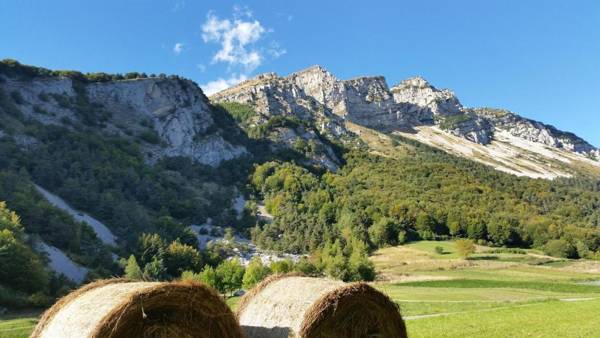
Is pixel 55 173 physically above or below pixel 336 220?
above

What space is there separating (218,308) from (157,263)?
61168 mm

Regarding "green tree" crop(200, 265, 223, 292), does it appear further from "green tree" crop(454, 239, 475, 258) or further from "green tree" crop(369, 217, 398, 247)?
"green tree" crop(369, 217, 398, 247)

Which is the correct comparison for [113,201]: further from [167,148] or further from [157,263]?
[167,148]

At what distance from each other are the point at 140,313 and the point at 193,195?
11133cm

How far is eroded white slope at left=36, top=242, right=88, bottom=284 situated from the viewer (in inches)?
2180

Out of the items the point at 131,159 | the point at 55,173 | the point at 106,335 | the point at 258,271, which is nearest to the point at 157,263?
the point at 258,271

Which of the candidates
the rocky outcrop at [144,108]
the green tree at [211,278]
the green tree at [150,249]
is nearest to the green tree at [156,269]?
the green tree at [150,249]

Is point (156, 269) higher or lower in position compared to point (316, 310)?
lower

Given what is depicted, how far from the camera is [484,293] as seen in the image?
149 feet

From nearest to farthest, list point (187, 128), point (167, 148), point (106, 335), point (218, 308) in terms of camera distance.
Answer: point (106, 335) < point (218, 308) < point (167, 148) < point (187, 128)

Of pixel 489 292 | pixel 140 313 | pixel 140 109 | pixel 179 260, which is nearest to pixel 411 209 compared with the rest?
pixel 179 260

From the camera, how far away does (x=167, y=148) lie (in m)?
138

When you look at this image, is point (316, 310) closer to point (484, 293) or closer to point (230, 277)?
point (484, 293)

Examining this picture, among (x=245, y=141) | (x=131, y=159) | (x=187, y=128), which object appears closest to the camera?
(x=131, y=159)
